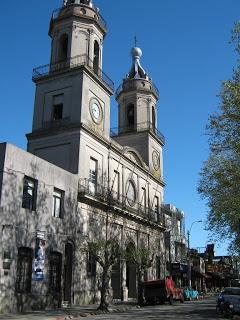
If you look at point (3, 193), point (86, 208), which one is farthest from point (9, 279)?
point (86, 208)

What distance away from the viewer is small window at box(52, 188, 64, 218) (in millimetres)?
28797

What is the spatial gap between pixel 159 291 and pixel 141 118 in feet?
75.5

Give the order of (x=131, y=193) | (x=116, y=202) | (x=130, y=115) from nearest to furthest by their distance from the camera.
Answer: (x=116, y=202)
(x=131, y=193)
(x=130, y=115)

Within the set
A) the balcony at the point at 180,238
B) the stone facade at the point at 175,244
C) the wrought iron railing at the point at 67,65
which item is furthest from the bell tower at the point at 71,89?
the balcony at the point at 180,238

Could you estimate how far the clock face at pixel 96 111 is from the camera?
3622cm

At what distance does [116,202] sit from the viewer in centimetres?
3775

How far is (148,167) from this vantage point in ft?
156

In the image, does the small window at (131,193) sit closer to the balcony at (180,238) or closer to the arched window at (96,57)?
the arched window at (96,57)

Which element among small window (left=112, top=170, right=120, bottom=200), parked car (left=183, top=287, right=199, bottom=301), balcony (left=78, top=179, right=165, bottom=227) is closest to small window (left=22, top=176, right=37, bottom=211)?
balcony (left=78, top=179, right=165, bottom=227)

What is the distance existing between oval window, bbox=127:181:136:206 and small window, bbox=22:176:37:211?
634 inches

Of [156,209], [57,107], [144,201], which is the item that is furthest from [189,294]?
[57,107]

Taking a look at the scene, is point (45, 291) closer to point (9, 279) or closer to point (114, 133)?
point (9, 279)

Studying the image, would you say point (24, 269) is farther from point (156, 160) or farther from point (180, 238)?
point (180, 238)

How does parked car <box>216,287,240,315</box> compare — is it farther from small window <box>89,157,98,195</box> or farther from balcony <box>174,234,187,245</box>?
balcony <box>174,234,187,245</box>
